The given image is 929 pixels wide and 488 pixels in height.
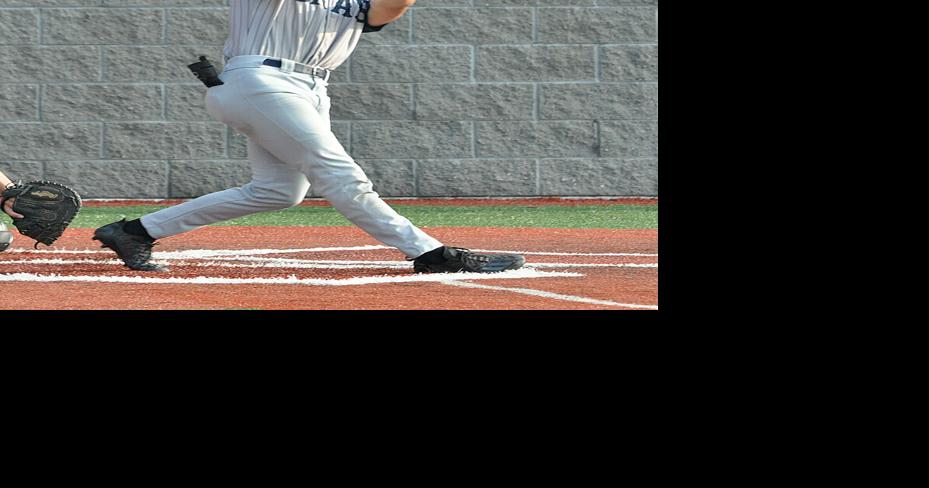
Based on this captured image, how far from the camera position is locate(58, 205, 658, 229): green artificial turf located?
9.21m

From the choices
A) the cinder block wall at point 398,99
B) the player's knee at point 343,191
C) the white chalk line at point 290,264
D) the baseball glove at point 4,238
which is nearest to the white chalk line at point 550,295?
the player's knee at point 343,191

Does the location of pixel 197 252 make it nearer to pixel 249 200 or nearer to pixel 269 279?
pixel 249 200

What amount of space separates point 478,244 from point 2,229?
2.73 m

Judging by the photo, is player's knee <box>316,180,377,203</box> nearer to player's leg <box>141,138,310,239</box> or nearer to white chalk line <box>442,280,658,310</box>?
player's leg <box>141,138,310,239</box>

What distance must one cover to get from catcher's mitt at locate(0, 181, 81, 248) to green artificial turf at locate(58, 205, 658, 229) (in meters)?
2.62

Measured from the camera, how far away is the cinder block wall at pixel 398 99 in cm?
1083

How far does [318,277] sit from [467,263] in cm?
70

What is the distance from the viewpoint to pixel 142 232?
6.02 m

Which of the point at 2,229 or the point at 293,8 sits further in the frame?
the point at 2,229

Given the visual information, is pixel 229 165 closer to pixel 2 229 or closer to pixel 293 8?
pixel 2 229

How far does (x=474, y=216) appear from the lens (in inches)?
388

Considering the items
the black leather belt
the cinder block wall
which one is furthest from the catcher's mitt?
the cinder block wall

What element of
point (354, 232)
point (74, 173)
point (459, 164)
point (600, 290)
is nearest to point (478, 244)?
point (354, 232)

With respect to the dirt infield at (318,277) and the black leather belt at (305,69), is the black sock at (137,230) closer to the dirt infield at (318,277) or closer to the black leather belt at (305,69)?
the dirt infield at (318,277)
